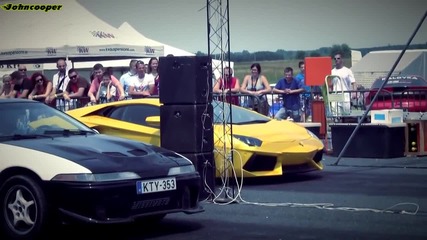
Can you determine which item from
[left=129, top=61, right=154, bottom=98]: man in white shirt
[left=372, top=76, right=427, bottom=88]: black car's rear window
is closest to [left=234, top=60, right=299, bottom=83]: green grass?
[left=129, top=61, right=154, bottom=98]: man in white shirt

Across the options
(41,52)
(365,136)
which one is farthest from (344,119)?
(41,52)

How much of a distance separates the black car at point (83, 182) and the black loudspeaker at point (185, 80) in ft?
4.53

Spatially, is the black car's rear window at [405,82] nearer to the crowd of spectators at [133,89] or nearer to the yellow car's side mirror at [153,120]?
the crowd of spectators at [133,89]

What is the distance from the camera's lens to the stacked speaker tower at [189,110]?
8578 millimetres

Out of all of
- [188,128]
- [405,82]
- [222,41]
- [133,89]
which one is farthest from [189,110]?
[405,82]

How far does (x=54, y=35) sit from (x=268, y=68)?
823cm

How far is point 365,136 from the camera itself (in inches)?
523

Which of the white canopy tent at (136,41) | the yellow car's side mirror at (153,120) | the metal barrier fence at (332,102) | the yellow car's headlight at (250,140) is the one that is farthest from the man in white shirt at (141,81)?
the white canopy tent at (136,41)

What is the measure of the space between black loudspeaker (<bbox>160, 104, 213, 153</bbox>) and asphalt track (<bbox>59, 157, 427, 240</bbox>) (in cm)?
70

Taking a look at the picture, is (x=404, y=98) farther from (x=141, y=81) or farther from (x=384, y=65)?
(x=384, y=65)

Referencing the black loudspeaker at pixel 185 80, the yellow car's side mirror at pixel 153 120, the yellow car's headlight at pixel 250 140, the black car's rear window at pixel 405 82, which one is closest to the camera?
the black loudspeaker at pixel 185 80

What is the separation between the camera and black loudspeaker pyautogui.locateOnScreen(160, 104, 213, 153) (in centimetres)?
858

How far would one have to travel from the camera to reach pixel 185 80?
8609mm

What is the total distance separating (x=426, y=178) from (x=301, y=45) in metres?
4.22
